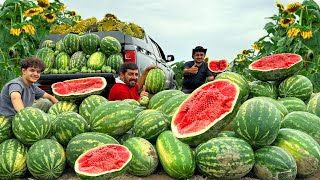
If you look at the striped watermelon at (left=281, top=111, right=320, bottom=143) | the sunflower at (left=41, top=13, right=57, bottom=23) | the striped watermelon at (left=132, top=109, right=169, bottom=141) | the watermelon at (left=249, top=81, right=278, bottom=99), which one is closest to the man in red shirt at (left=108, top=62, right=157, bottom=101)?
the watermelon at (left=249, top=81, right=278, bottom=99)

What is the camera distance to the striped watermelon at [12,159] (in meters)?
Result: 4.10

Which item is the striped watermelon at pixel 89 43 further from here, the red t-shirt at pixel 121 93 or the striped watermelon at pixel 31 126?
the striped watermelon at pixel 31 126

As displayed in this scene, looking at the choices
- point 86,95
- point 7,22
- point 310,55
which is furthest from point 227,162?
point 7,22

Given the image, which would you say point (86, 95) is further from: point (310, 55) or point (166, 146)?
point (310, 55)

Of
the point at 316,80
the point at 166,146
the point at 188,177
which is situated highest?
the point at 166,146

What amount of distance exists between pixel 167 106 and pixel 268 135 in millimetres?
1218

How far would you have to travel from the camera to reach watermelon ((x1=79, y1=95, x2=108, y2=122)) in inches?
189

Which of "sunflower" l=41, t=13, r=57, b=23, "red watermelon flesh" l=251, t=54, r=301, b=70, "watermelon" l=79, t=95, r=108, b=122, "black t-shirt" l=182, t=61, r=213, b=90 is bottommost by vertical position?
"black t-shirt" l=182, t=61, r=213, b=90

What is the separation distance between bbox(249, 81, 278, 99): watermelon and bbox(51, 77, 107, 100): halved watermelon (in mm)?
1811

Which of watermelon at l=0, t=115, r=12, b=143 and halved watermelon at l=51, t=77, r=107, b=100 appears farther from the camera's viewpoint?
halved watermelon at l=51, t=77, r=107, b=100

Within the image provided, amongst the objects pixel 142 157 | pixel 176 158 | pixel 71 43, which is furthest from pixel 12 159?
pixel 71 43

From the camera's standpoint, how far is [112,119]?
13.6 feet

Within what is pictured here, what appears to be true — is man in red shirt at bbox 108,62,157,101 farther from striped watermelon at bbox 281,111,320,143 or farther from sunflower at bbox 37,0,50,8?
sunflower at bbox 37,0,50,8

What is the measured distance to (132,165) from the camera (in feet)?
12.7
